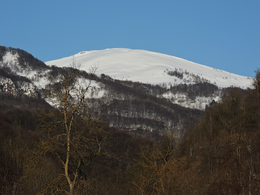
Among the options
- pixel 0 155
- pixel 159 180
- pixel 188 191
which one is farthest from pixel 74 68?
pixel 0 155

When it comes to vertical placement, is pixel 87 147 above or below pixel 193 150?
above

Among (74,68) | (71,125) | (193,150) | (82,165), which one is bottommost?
(193,150)

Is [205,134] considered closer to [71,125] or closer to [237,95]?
[237,95]

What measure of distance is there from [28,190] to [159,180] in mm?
12860

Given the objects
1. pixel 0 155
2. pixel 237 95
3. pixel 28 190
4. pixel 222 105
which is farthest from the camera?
pixel 222 105

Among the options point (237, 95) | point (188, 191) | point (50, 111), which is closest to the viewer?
point (50, 111)

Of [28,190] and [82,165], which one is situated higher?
[82,165]

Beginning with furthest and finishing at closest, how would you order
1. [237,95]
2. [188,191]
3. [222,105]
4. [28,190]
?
[222,105]
[237,95]
[28,190]
[188,191]

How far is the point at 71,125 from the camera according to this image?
11.3 m

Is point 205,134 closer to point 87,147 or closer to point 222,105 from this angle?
point 222,105

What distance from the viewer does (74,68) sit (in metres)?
12.2

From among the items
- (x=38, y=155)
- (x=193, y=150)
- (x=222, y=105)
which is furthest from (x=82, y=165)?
(x=222, y=105)

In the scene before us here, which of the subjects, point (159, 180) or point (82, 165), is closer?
point (82, 165)

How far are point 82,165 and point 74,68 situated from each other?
350 cm
